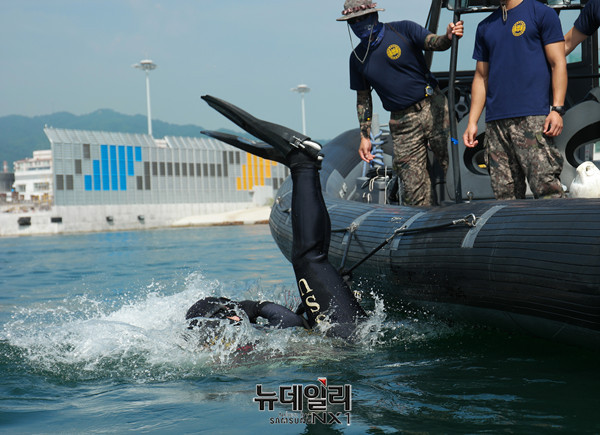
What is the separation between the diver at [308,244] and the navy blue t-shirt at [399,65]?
129cm

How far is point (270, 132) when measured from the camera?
3.82 metres

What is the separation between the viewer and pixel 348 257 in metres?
4.58

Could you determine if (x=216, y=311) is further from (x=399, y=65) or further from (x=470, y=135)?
(x=399, y=65)

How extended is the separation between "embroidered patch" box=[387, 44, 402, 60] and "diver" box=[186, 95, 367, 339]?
133 centimetres

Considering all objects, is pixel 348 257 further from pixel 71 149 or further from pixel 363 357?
pixel 71 149

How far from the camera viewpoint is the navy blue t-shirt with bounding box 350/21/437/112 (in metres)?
A: 4.70

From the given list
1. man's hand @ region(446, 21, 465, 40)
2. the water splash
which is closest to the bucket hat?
man's hand @ region(446, 21, 465, 40)

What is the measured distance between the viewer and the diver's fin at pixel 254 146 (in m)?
3.90

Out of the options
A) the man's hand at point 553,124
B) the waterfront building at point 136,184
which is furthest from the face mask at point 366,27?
the waterfront building at point 136,184

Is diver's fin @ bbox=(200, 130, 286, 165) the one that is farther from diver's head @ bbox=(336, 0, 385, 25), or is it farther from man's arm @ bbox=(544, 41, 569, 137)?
man's arm @ bbox=(544, 41, 569, 137)

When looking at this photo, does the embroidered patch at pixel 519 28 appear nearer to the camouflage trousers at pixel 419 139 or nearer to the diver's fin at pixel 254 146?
the camouflage trousers at pixel 419 139

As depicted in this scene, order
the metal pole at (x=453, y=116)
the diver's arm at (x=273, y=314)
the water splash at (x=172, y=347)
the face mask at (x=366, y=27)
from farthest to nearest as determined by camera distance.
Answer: the face mask at (x=366, y=27) → the metal pole at (x=453, y=116) → the diver's arm at (x=273, y=314) → the water splash at (x=172, y=347)

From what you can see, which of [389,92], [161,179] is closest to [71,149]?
[161,179]

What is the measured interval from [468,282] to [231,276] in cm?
573
